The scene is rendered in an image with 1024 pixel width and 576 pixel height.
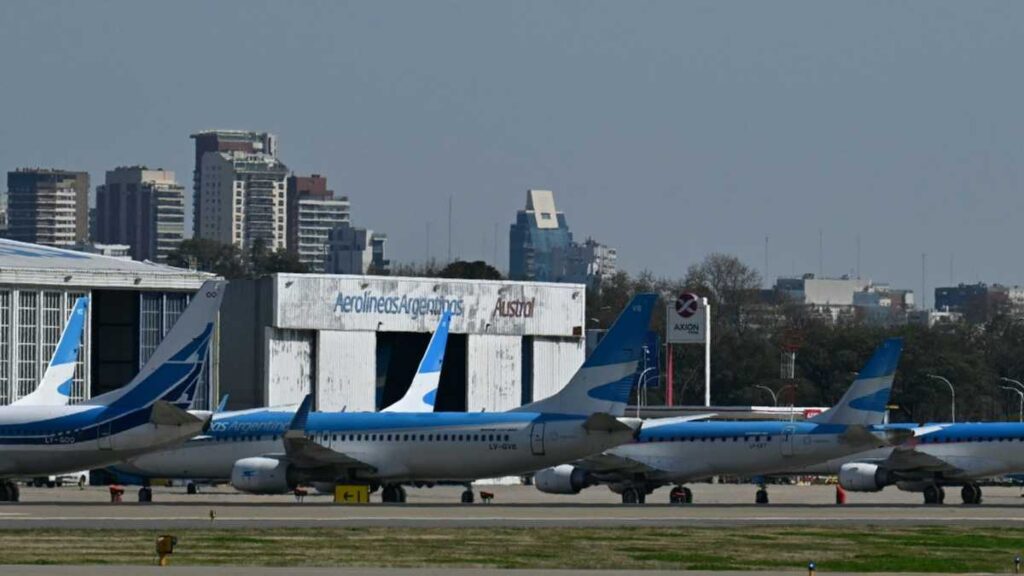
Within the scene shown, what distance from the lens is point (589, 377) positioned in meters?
68.4

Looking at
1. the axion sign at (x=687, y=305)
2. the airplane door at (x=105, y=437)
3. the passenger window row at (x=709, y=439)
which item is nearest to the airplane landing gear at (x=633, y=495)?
the passenger window row at (x=709, y=439)

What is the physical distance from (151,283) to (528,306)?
22.4m

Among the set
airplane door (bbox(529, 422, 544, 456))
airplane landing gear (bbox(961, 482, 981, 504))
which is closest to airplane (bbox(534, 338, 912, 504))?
airplane landing gear (bbox(961, 482, 981, 504))

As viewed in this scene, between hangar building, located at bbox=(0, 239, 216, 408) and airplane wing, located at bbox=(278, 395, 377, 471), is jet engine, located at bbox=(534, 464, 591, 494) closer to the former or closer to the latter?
airplane wing, located at bbox=(278, 395, 377, 471)

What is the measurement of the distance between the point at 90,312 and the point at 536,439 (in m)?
35.2

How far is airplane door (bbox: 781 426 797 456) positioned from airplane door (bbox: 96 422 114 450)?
949 inches

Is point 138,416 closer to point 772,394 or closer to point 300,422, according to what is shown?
point 300,422

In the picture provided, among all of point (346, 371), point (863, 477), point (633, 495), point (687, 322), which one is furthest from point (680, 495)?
point (687, 322)

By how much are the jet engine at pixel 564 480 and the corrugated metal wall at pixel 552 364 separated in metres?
32.6

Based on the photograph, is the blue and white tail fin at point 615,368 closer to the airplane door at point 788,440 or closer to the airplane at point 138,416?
the airplane door at point 788,440

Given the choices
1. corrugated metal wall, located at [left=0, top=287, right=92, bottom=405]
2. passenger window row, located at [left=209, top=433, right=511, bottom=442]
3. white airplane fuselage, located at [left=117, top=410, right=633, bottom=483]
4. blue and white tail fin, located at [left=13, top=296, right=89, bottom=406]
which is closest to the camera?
white airplane fuselage, located at [left=117, top=410, right=633, bottom=483]

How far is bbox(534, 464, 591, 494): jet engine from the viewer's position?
78.3 metres

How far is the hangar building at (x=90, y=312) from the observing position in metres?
95.4

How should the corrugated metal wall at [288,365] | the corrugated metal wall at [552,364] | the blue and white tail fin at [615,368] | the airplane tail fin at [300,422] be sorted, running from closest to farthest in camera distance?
the blue and white tail fin at [615,368]
the airplane tail fin at [300,422]
the corrugated metal wall at [288,365]
the corrugated metal wall at [552,364]
